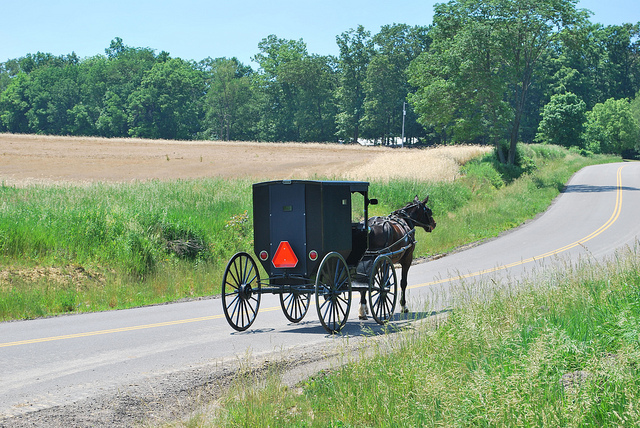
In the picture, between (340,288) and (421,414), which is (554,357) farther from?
(340,288)

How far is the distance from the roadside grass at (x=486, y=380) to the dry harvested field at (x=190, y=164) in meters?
27.3

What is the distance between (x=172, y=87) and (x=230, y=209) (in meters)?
100

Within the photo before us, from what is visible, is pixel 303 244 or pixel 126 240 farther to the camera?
pixel 126 240

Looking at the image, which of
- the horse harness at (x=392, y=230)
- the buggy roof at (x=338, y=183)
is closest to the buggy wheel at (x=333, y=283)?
the buggy roof at (x=338, y=183)

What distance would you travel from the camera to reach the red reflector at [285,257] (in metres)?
9.79


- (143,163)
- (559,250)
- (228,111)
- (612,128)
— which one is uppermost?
(228,111)

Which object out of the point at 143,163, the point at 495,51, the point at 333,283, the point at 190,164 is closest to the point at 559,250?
the point at 333,283

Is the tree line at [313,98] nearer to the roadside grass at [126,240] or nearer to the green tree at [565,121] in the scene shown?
the green tree at [565,121]

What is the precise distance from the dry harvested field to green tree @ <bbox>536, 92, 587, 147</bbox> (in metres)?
42.4

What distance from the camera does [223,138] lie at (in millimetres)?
120938

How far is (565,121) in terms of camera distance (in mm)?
90500

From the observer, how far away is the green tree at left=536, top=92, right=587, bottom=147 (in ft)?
294

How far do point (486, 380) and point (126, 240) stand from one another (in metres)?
14.1

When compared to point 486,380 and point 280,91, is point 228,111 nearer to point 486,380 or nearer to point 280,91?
point 280,91
